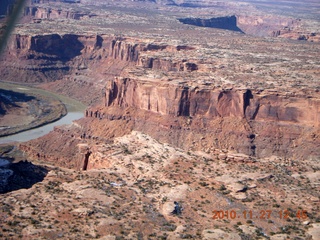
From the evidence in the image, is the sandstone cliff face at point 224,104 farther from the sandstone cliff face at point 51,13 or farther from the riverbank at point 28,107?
the sandstone cliff face at point 51,13

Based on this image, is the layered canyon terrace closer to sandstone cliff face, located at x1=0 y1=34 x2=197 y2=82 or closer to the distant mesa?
sandstone cliff face, located at x1=0 y1=34 x2=197 y2=82

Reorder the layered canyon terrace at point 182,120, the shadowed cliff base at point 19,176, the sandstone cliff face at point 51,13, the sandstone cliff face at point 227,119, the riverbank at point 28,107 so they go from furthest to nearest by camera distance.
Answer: the sandstone cliff face at point 51,13 → the riverbank at point 28,107 → the sandstone cliff face at point 227,119 → the shadowed cliff base at point 19,176 → the layered canyon terrace at point 182,120

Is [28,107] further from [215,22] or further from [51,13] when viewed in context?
[215,22]

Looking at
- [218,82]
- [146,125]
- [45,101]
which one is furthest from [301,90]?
[45,101]

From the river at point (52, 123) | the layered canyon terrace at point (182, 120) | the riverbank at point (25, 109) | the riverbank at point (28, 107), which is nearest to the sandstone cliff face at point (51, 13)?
the layered canyon terrace at point (182, 120)

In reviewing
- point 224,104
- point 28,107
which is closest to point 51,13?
point 28,107
